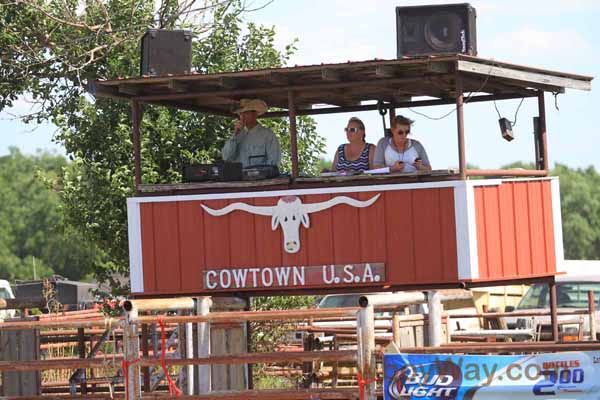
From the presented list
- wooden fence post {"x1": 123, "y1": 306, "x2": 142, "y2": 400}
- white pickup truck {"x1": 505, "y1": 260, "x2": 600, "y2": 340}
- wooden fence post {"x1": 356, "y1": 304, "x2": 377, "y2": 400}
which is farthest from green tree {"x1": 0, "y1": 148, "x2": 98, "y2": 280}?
wooden fence post {"x1": 356, "y1": 304, "x2": 377, "y2": 400}

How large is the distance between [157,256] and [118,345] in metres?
7.09

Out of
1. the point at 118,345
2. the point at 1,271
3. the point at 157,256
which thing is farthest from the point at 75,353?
the point at 1,271

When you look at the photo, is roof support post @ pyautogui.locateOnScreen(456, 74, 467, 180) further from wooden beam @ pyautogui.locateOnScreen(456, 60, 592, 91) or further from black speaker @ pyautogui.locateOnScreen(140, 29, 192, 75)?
black speaker @ pyautogui.locateOnScreen(140, 29, 192, 75)

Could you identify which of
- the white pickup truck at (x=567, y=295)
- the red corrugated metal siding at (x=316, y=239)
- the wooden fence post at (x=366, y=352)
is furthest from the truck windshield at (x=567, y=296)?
the wooden fence post at (x=366, y=352)

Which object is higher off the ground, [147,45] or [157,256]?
[147,45]

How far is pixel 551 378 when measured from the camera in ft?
37.6

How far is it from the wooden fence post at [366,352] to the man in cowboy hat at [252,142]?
13.5 feet

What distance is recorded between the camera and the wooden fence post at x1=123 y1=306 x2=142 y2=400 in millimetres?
12633

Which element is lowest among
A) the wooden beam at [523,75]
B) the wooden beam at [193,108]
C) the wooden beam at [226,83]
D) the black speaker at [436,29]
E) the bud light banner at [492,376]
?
the bud light banner at [492,376]

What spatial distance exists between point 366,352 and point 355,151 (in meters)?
3.78

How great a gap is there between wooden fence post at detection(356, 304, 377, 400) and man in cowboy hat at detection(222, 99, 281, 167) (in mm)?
4107

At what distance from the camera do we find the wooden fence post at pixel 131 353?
12.6 meters

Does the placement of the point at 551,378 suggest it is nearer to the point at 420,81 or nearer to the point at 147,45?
the point at 420,81

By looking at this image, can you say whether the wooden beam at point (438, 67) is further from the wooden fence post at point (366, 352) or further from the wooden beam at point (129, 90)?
the wooden beam at point (129, 90)
